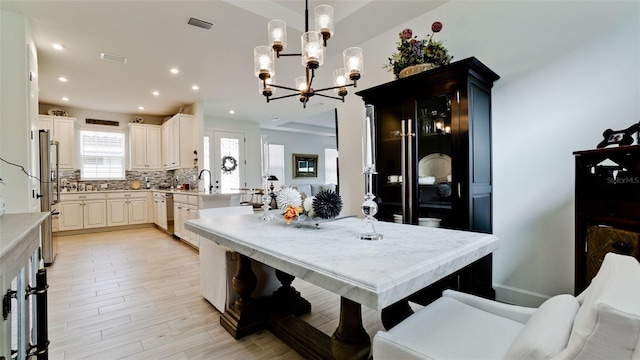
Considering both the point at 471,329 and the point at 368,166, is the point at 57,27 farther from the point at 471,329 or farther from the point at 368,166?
the point at 471,329

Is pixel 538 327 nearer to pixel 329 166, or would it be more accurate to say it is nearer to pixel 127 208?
pixel 127 208

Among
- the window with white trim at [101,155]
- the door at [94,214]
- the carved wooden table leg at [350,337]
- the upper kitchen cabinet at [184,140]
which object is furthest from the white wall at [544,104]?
the window with white trim at [101,155]

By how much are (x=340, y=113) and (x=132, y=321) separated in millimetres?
3026

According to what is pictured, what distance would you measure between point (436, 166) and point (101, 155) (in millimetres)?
7450

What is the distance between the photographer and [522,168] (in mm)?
2314

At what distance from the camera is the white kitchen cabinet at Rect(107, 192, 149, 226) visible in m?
6.33

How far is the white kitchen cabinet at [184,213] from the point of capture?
4.64 m

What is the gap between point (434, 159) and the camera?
2.43m

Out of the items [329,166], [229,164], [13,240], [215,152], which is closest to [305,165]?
[329,166]

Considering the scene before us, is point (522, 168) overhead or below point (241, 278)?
overhead

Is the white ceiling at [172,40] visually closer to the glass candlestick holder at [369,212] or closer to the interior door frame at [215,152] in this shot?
the interior door frame at [215,152]

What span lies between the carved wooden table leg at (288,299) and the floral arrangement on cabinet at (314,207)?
90cm

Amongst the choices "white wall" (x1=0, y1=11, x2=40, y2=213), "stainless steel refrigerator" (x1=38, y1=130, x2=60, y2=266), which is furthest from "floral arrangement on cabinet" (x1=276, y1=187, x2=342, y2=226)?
"stainless steel refrigerator" (x1=38, y1=130, x2=60, y2=266)

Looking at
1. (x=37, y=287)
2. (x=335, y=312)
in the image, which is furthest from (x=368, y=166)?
(x=37, y=287)
